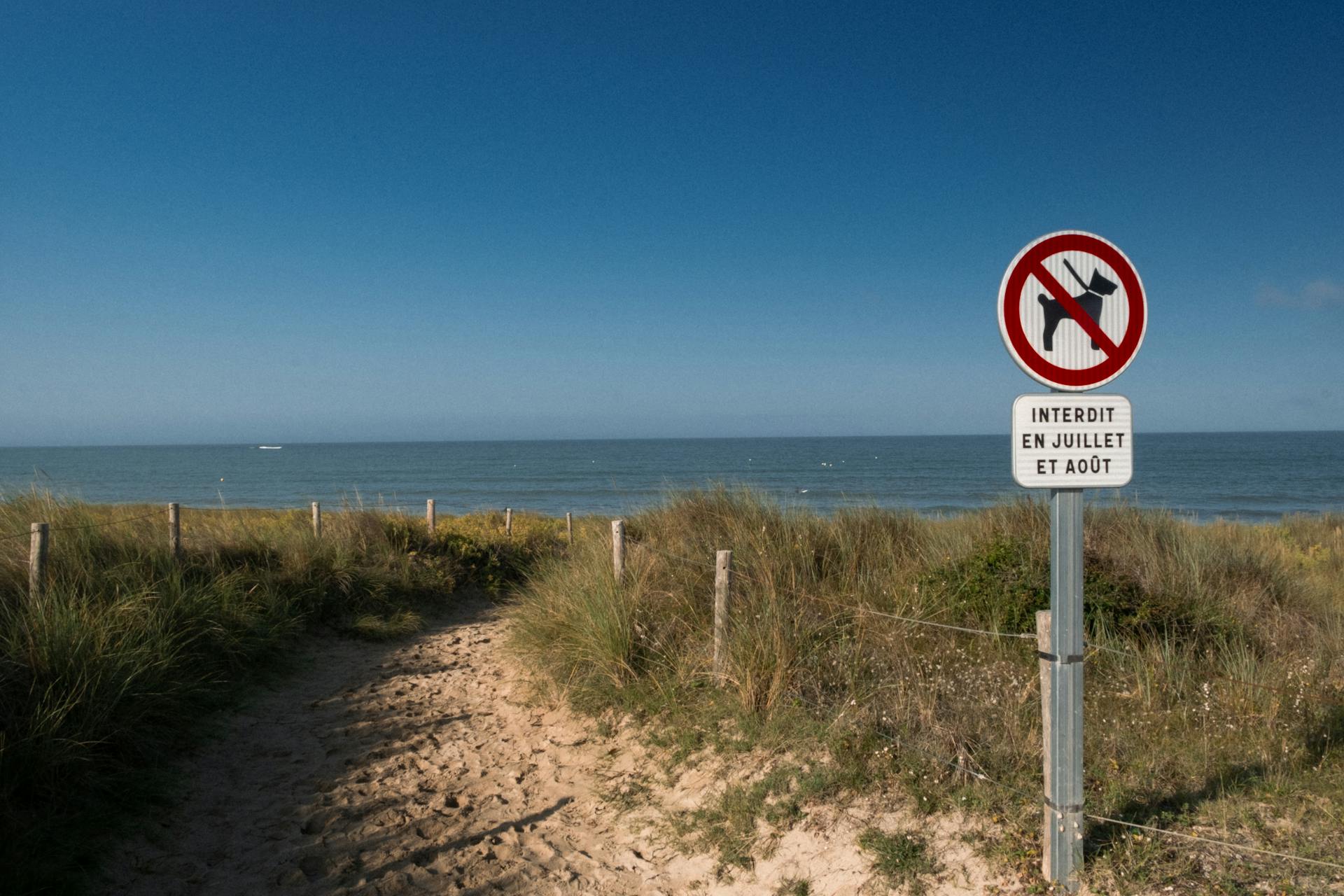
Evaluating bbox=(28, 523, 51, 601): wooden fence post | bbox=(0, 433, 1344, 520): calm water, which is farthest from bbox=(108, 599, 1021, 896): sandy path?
bbox=(0, 433, 1344, 520): calm water

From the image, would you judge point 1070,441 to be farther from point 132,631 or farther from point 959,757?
point 132,631

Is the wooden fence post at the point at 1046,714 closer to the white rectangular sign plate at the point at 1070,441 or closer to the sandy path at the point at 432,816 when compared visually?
the sandy path at the point at 432,816

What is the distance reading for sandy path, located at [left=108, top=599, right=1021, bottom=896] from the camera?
429 centimetres

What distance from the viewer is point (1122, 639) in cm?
592

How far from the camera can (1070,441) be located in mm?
3033

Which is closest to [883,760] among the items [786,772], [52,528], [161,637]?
[786,772]

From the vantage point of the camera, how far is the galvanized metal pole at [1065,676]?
309 centimetres

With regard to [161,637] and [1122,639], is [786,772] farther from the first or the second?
[161,637]

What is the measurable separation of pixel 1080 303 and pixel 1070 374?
0.29m

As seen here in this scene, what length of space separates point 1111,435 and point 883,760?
2.43 m

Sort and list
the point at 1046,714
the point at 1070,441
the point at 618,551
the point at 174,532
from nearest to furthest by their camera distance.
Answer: the point at 1070,441 < the point at 1046,714 < the point at 618,551 < the point at 174,532

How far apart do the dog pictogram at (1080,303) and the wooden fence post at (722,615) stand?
3.40m

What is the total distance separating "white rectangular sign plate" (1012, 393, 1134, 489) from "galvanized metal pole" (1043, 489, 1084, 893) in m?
0.11

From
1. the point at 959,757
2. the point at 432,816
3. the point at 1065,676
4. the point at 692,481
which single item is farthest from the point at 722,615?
the point at 692,481
